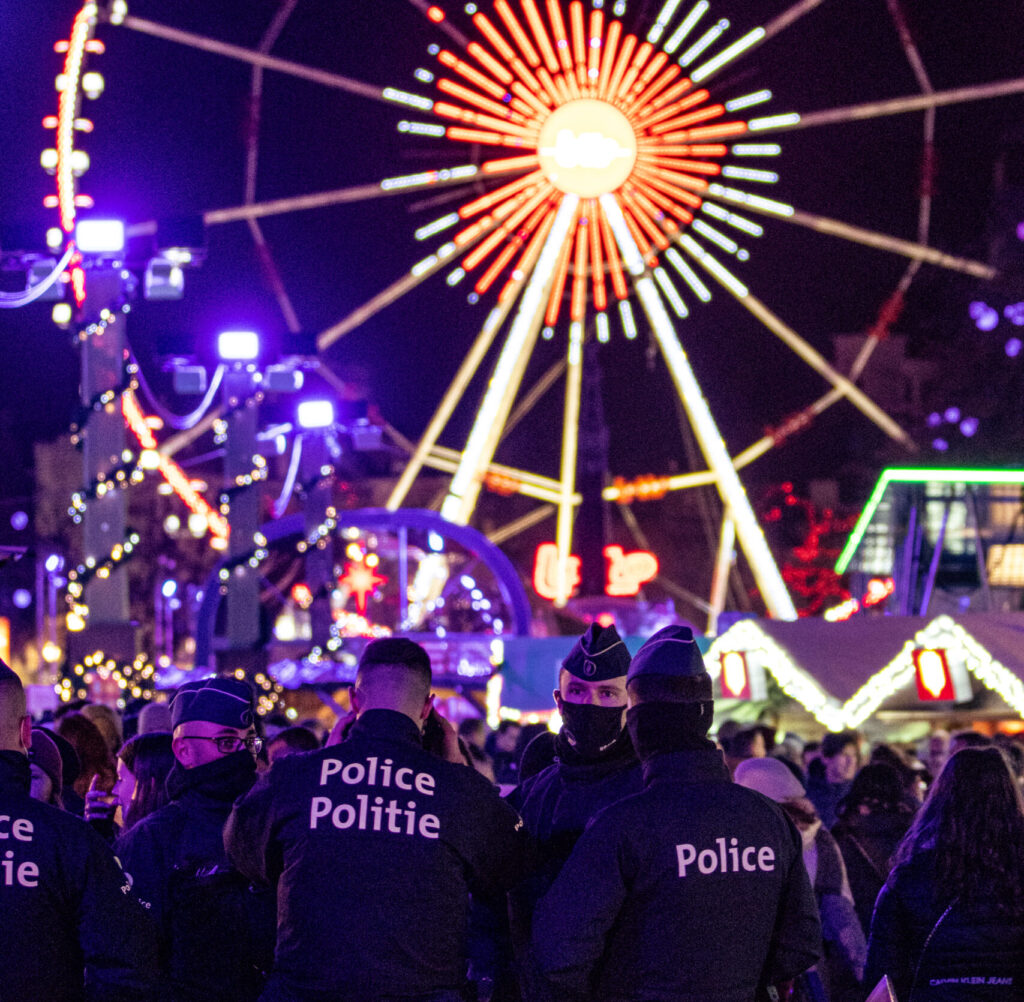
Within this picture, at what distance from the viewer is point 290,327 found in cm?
2445

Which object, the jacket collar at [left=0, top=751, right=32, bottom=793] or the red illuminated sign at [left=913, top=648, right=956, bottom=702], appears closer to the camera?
the jacket collar at [left=0, top=751, right=32, bottom=793]

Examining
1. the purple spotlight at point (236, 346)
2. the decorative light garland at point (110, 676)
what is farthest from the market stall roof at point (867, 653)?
the purple spotlight at point (236, 346)

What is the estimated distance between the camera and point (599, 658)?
4.66 m

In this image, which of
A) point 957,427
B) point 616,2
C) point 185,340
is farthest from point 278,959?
point 957,427

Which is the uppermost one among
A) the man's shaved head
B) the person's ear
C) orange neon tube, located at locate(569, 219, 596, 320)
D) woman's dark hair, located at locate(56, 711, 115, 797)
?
orange neon tube, located at locate(569, 219, 596, 320)

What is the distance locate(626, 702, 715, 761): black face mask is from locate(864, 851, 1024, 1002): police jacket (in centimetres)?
117

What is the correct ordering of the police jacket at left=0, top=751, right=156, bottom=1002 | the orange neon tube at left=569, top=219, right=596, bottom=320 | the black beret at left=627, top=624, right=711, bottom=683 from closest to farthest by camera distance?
the police jacket at left=0, top=751, right=156, bottom=1002
the black beret at left=627, top=624, right=711, bottom=683
the orange neon tube at left=569, top=219, right=596, bottom=320

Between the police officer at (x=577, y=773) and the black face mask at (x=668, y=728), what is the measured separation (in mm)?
222

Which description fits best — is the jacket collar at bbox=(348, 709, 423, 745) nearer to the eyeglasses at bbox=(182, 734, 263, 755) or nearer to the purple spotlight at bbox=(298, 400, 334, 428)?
the eyeglasses at bbox=(182, 734, 263, 755)

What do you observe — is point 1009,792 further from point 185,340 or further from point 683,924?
point 185,340

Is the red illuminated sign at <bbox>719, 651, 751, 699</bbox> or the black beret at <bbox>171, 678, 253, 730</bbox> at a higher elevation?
the black beret at <bbox>171, 678, 253, 730</bbox>

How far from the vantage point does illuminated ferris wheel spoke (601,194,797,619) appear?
2403cm

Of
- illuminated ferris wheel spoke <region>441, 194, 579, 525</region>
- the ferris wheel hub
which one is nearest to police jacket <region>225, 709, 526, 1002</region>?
the ferris wheel hub

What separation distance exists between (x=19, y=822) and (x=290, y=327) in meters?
20.8
